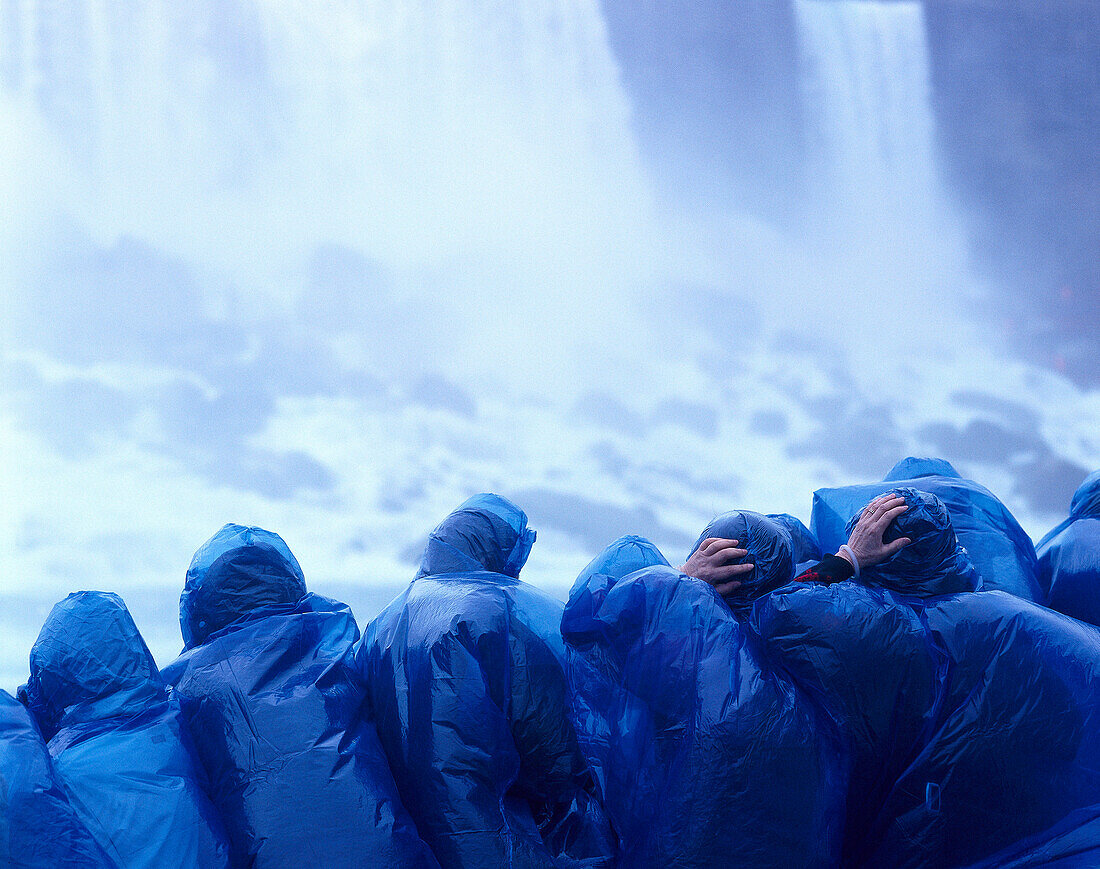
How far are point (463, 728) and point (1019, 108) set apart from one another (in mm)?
8566

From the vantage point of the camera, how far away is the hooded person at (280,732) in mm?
1084

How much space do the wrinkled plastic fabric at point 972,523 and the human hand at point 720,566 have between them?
33cm

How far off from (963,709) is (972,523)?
54cm

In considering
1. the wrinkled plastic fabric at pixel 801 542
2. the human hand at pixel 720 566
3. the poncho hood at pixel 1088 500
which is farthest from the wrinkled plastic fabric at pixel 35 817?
the poncho hood at pixel 1088 500

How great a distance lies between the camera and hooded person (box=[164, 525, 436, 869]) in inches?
42.7

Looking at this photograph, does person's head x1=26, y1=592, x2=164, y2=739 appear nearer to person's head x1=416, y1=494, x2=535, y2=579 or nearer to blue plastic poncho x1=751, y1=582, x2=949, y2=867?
person's head x1=416, y1=494, x2=535, y2=579

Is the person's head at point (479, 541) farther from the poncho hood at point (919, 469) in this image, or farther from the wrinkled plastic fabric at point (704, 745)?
the poncho hood at point (919, 469)

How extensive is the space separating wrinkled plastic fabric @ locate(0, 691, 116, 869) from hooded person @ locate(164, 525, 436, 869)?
0.53 feet

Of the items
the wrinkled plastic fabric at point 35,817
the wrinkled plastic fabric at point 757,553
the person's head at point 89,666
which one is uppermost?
the wrinkled plastic fabric at point 757,553

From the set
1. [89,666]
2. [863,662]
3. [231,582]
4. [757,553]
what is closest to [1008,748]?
[863,662]

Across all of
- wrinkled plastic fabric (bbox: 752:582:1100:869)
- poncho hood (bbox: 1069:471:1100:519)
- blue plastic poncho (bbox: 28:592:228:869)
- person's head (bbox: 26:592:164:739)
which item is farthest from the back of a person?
person's head (bbox: 26:592:164:739)

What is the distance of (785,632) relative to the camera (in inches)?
45.6

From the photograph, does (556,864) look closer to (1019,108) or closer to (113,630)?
(113,630)

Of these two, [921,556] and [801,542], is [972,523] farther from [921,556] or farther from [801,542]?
[921,556]
